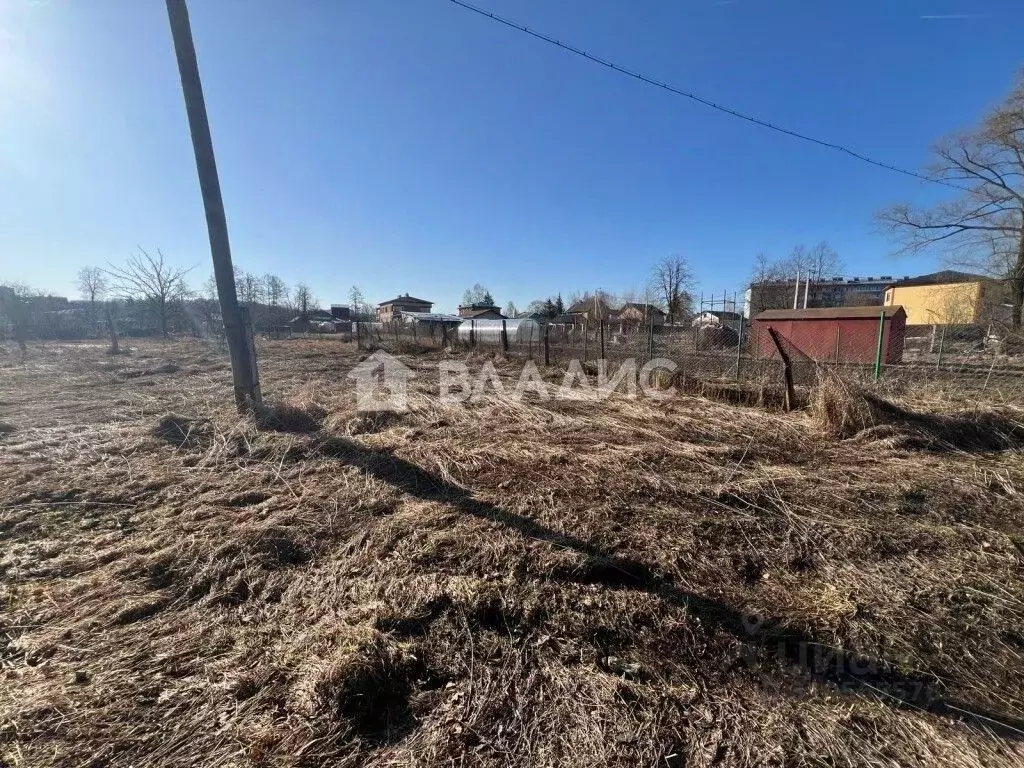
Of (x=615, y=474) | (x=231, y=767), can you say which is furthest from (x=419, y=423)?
(x=231, y=767)

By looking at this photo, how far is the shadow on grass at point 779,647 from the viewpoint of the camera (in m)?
1.64

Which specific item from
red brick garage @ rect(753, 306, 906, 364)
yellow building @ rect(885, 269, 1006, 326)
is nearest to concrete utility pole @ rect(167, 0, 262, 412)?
red brick garage @ rect(753, 306, 906, 364)

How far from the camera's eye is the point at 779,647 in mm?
1908

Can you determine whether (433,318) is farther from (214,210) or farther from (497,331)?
(214,210)

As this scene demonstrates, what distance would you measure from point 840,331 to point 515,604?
49.8ft

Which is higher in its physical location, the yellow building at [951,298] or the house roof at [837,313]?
the yellow building at [951,298]

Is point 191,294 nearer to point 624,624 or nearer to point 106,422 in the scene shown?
point 106,422

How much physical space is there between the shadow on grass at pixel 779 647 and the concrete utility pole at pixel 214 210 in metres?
4.75

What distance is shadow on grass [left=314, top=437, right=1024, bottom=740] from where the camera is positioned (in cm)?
164

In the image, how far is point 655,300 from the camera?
46031mm

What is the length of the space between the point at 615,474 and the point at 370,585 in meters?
2.43

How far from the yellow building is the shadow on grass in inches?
510
